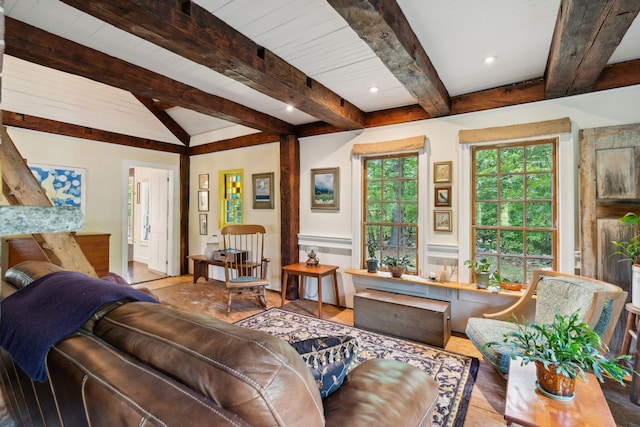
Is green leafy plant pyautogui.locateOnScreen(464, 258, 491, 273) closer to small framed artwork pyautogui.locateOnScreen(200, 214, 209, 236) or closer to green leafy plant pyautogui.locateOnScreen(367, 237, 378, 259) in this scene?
green leafy plant pyautogui.locateOnScreen(367, 237, 378, 259)

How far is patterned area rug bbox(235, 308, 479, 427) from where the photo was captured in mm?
2035

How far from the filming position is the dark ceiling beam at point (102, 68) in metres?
2.11

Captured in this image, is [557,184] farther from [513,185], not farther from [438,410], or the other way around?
[438,410]

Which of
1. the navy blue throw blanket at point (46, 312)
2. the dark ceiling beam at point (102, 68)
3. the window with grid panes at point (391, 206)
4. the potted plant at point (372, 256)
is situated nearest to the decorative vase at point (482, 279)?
the window with grid panes at point (391, 206)

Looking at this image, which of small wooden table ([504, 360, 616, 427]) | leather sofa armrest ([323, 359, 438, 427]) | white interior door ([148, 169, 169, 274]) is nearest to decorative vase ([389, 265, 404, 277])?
small wooden table ([504, 360, 616, 427])

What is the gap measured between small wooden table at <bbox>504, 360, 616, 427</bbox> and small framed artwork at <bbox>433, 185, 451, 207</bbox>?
198 cm

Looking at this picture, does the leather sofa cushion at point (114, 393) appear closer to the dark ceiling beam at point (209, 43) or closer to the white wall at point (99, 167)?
the dark ceiling beam at point (209, 43)

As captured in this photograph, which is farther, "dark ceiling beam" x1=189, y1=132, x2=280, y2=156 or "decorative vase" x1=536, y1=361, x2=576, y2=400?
"dark ceiling beam" x1=189, y1=132, x2=280, y2=156

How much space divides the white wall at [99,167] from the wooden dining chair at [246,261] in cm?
171

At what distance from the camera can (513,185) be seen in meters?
3.08

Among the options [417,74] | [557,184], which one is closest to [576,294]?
[557,184]

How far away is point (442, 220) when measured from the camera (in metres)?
3.39

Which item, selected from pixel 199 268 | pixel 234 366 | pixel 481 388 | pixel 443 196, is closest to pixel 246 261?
pixel 199 268

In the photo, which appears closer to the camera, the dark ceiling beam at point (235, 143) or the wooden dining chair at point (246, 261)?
the wooden dining chair at point (246, 261)
